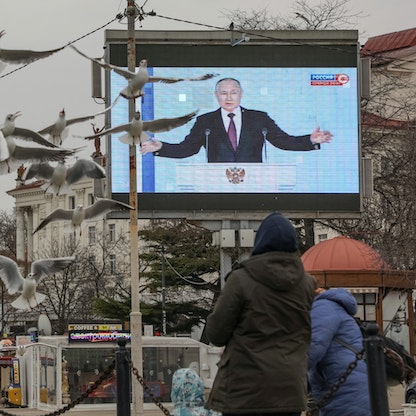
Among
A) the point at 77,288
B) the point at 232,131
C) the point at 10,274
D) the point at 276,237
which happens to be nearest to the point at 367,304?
the point at 232,131

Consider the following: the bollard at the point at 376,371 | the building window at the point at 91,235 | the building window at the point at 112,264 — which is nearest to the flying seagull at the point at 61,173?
the bollard at the point at 376,371

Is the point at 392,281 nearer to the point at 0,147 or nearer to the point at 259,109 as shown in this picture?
the point at 259,109

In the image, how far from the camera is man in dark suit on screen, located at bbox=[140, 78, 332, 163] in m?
31.6

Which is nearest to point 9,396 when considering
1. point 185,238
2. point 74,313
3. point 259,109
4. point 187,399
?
point 259,109

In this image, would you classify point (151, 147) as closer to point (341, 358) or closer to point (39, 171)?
point (39, 171)

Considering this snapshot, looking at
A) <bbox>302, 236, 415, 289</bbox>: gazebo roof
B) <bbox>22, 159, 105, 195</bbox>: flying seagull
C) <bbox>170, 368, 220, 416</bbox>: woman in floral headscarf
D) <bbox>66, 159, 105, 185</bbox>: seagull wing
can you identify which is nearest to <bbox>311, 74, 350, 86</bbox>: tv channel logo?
<bbox>302, 236, 415, 289</bbox>: gazebo roof

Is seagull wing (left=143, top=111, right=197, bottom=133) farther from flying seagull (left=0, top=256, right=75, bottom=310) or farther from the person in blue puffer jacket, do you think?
the person in blue puffer jacket

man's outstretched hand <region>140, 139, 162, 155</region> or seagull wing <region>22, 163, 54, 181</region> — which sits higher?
man's outstretched hand <region>140, 139, 162, 155</region>

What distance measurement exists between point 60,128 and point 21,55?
1.02m

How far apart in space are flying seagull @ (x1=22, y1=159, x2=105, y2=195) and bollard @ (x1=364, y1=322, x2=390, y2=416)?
7.12 m

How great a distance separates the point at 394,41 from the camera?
3575 inches

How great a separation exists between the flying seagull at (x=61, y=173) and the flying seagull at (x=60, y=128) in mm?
334

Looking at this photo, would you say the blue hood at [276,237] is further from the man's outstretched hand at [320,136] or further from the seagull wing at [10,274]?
the man's outstretched hand at [320,136]

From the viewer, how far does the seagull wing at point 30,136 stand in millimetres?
15261
